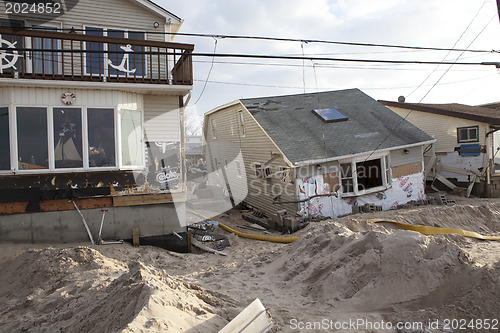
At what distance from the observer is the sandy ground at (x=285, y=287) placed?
14.1 feet

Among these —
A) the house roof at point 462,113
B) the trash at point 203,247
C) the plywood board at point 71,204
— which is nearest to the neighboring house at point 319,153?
the house roof at point 462,113

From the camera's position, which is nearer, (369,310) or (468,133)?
(369,310)

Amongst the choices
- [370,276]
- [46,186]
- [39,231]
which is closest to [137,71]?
[46,186]

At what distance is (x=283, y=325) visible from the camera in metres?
4.55

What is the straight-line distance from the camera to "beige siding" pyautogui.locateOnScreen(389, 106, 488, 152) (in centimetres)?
2004

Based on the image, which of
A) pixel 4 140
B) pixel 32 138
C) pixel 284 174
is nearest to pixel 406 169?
pixel 284 174

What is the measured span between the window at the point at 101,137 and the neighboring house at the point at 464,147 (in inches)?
698

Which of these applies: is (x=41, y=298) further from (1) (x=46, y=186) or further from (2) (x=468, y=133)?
(2) (x=468, y=133)

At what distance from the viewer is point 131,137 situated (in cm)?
993

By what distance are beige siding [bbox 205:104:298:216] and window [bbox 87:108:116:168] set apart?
7.35 meters

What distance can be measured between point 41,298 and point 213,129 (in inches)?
722

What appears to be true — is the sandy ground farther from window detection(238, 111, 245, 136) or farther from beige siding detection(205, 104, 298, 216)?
window detection(238, 111, 245, 136)

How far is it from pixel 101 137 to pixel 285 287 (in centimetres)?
645

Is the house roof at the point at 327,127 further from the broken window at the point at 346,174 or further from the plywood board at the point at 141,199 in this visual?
the plywood board at the point at 141,199
